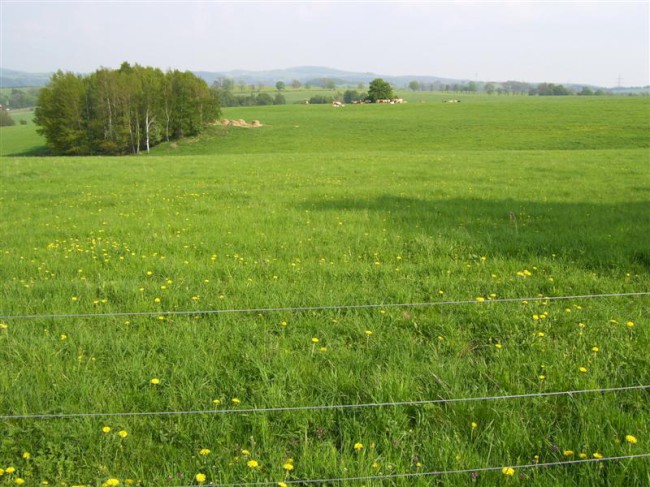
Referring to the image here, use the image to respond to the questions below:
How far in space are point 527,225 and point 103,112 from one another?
62367 mm

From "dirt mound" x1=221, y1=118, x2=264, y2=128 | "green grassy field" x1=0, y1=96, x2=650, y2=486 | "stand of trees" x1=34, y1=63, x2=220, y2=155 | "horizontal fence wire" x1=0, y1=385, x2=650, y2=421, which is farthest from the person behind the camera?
"dirt mound" x1=221, y1=118, x2=264, y2=128

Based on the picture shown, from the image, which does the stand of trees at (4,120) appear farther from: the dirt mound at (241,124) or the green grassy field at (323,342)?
the green grassy field at (323,342)

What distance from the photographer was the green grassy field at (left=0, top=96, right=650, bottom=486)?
11.7ft

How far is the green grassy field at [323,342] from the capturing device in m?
3.58

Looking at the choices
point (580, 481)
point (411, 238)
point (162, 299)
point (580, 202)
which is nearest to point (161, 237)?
point (162, 299)

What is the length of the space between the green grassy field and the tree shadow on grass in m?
0.07

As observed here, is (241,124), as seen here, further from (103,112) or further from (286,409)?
(286,409)

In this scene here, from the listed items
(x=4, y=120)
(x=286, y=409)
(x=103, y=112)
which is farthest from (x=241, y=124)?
(x=286, y=409)

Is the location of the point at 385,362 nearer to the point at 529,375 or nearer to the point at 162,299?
the point at 529,375

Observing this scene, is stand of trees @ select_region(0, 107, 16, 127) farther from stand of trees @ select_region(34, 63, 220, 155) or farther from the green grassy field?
the green grassy field

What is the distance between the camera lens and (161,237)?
9367mm

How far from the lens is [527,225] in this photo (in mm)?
10250

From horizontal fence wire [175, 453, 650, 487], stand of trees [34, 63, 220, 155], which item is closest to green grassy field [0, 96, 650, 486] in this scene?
horizontal fence wire [175, 453, 650, 487]

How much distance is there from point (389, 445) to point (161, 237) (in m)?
6.91
